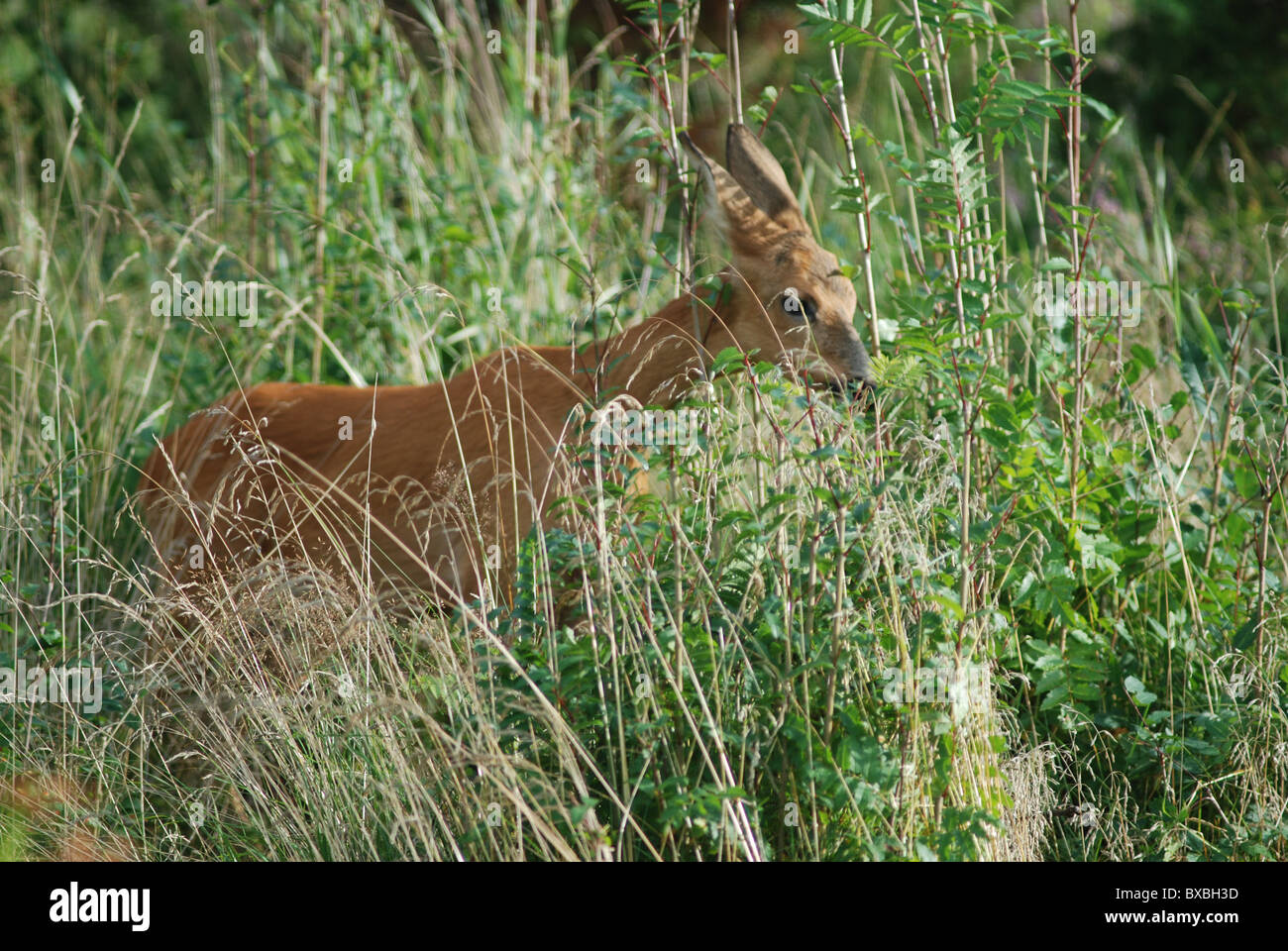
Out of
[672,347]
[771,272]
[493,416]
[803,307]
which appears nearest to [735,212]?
[771,272]

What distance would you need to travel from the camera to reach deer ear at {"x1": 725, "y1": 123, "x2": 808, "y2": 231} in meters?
4.19

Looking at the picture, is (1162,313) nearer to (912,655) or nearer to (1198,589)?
(1198,589)

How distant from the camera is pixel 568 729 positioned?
2.76m

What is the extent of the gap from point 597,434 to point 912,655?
2.86 feet

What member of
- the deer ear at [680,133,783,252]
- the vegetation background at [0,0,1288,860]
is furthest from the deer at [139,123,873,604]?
the vegetation background at [0,0,1288,860]

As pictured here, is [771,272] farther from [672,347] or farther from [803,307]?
[672,347]

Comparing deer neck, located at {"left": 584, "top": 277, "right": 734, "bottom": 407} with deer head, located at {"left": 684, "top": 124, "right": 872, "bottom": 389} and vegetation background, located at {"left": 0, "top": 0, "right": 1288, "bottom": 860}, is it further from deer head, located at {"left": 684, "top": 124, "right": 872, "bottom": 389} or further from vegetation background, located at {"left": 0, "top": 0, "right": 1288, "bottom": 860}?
vegetation background, located at {"left": 0, "top": 0, "right": 1288, "bottom": 860}

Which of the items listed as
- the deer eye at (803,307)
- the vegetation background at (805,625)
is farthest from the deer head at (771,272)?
the vegetation background at (805,625)

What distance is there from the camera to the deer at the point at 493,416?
3.83m

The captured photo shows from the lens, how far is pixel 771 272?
4102mm

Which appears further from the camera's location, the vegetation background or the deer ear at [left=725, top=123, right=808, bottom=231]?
the deer ear at [left=725, top=123, right=808, bottom=231]

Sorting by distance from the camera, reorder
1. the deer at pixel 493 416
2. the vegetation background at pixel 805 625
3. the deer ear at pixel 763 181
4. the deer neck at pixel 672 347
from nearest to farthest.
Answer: the vegetation background at pixel 805 625
the deer at pixel 493 416
the deer neck at pixel 672 347
the deer ear at pixel 763 181

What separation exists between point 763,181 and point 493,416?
3.97 feet

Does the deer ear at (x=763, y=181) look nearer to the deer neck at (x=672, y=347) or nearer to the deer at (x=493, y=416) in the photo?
the deer at (x=493, y=416)
